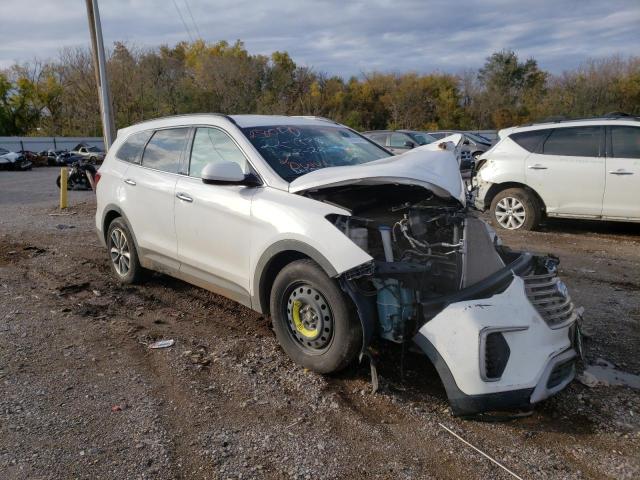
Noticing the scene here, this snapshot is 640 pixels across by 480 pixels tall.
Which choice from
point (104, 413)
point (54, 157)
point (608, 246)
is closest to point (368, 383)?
point (104, 413)

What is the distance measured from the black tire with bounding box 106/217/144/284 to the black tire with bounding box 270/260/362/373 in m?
Answer: 2.38

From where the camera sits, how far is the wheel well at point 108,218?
233 inches

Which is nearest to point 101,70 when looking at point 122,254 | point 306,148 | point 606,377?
point 122,254

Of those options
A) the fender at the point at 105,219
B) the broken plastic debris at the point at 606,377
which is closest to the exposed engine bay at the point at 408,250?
the broken plastic debris at the point at 606,377

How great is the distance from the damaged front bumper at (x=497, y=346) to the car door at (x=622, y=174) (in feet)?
18.7

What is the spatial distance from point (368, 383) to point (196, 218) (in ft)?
6.65

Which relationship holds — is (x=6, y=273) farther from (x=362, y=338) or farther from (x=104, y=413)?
(x=362, y=338)

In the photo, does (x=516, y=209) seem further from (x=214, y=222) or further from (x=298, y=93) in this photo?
(x=298, y=93)

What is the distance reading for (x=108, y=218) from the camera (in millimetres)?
6020

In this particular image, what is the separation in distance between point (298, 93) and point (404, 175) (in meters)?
41.9

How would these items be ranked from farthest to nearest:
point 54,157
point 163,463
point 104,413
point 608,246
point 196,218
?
1. point 54,157
2. point 608,246
3. point 196,218
4. point 104,413
5. point 163,463

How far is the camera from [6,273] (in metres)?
6.61

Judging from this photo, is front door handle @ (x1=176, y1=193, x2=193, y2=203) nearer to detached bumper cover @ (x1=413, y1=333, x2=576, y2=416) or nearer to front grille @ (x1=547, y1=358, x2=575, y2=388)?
detached bumper cover @ (x1=413, y1=333, x2=576, y2=416)

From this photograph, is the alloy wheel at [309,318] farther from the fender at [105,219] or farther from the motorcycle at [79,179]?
the motorcycle at [79,179]
